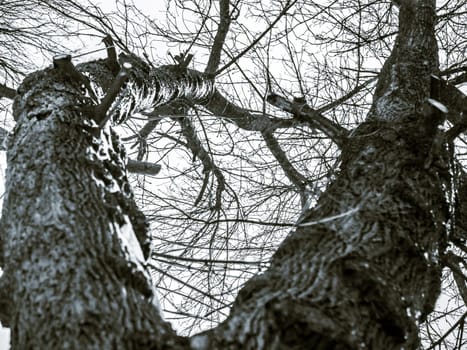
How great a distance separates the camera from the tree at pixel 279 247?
0.96 metres

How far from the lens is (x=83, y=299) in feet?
3.20

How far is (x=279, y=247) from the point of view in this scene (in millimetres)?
1288

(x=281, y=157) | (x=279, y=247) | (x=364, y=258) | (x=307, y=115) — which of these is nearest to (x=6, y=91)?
(x=281, y=157)

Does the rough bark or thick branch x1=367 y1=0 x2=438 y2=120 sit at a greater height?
thick branch x1=367 y1=0 x2=438 y2=120

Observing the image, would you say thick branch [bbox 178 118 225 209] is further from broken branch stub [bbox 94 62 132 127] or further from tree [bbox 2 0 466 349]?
broken branch stub [bbox 94 62 132 127]

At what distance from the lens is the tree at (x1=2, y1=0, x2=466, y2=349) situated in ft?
3.14

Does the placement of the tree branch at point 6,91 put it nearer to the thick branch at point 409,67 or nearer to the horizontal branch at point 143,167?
the horizontal branch at point 143,167

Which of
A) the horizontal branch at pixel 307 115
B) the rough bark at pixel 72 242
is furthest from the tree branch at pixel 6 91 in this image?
the horizontal branch at pixel 307 115

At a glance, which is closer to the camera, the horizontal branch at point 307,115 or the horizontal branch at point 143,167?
the horizontal branch at point 307,115

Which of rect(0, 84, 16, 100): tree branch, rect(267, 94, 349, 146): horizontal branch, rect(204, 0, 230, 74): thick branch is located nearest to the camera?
rect(267, 94, 349, 146): horizontal branch

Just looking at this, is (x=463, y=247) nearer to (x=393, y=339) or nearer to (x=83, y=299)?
(x=393, y=339)

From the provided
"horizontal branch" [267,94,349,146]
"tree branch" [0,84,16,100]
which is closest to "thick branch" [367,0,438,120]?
"horizontal branch" [267,94,349,146]

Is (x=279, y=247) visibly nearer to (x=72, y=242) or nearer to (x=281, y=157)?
(x=72, y=242)

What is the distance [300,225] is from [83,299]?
0.56 m
